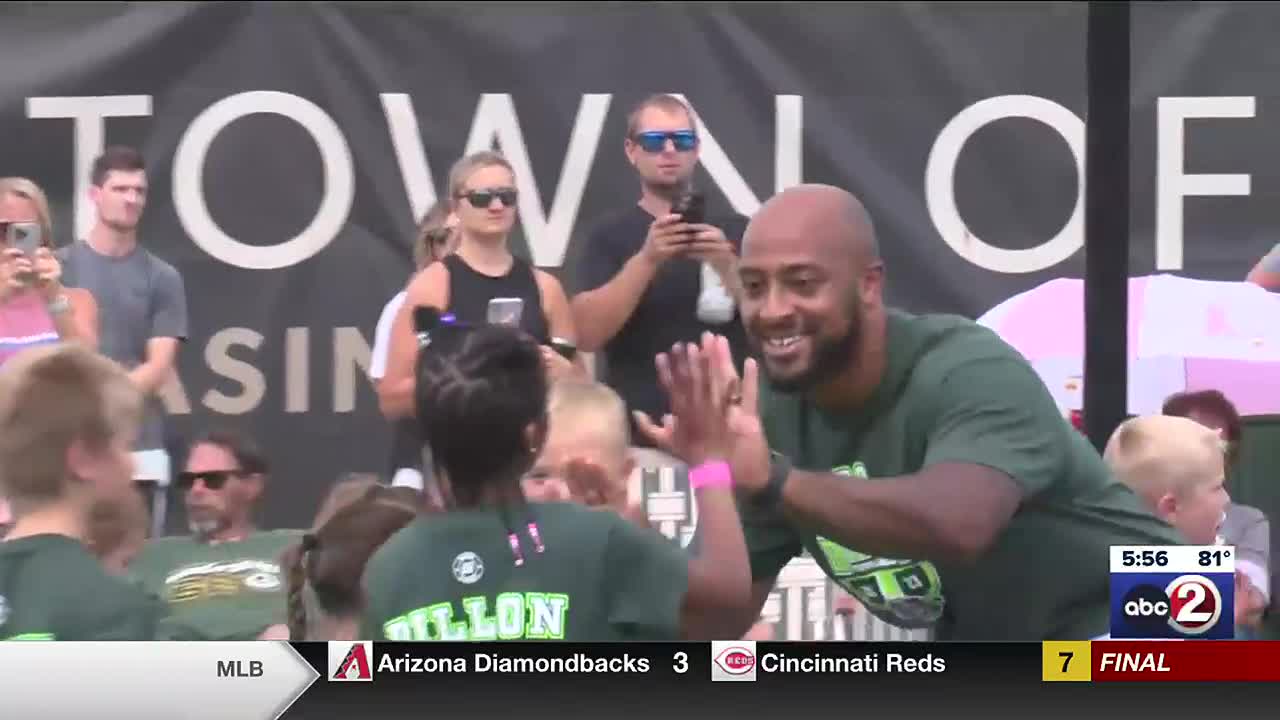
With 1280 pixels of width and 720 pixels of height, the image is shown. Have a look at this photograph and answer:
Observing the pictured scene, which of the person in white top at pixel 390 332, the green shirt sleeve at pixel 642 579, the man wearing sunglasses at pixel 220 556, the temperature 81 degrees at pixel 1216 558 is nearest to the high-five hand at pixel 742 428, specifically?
the green shirt sleeve at pixel 642 579

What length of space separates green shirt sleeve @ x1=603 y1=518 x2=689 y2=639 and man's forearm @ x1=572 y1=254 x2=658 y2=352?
4.89ft

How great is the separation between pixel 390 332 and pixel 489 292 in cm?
22

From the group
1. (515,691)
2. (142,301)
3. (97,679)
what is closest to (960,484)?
(515,691)

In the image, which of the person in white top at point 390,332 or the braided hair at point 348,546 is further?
the person in white top at point 390,332

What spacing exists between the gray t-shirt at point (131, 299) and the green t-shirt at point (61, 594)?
57.6 inches

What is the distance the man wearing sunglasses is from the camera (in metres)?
3.64

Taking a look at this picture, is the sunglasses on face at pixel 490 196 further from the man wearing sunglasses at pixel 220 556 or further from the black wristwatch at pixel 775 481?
the black wristwatch at pixel 775 481

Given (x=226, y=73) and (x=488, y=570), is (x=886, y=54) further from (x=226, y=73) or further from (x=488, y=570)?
(x=488, y=570)

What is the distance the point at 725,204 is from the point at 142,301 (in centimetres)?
117

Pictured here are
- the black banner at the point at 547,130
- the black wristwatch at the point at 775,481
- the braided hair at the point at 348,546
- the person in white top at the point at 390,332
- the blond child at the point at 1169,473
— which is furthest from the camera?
the black banner at the point at 547,130

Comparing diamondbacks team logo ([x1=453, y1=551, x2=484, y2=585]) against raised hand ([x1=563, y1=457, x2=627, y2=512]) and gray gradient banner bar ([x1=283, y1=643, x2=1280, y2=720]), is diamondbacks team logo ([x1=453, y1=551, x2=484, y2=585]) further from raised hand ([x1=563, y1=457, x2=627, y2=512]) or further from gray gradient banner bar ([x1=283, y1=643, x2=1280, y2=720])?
raised hand ([x1=563, y1=457, x2=627, y2=512])

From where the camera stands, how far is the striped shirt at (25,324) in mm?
4133

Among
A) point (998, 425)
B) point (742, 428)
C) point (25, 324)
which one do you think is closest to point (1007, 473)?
point (998, 425)

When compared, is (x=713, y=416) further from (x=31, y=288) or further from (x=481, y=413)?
(x=31, y=288)
